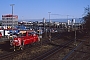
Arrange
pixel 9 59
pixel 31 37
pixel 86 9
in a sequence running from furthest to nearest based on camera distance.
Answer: pixel 86 9
pixel 31 37
pixel 9 59

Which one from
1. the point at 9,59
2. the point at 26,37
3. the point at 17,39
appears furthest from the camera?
the point at 26,37

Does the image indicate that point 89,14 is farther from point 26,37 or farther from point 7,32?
point 26,37

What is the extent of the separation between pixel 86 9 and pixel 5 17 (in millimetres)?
72572

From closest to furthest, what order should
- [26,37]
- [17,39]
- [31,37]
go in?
[17,39] < [26,37] < [31,37]

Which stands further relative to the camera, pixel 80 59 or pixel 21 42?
pixel 21 42

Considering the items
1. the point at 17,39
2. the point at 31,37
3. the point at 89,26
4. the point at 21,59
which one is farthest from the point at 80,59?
the point at 89,26

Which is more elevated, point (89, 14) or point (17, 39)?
point (89, 14)

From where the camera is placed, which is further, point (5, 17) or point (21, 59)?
point (5, 17)

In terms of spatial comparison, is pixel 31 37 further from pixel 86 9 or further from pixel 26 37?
pixel 86 9

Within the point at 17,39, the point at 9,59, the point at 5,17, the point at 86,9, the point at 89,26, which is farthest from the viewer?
the point at 5,17

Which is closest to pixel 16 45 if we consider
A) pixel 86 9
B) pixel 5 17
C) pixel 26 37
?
pixel 26 37

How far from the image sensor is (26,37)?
108 ft

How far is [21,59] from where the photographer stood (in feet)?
74.0

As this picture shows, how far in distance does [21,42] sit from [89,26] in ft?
117
